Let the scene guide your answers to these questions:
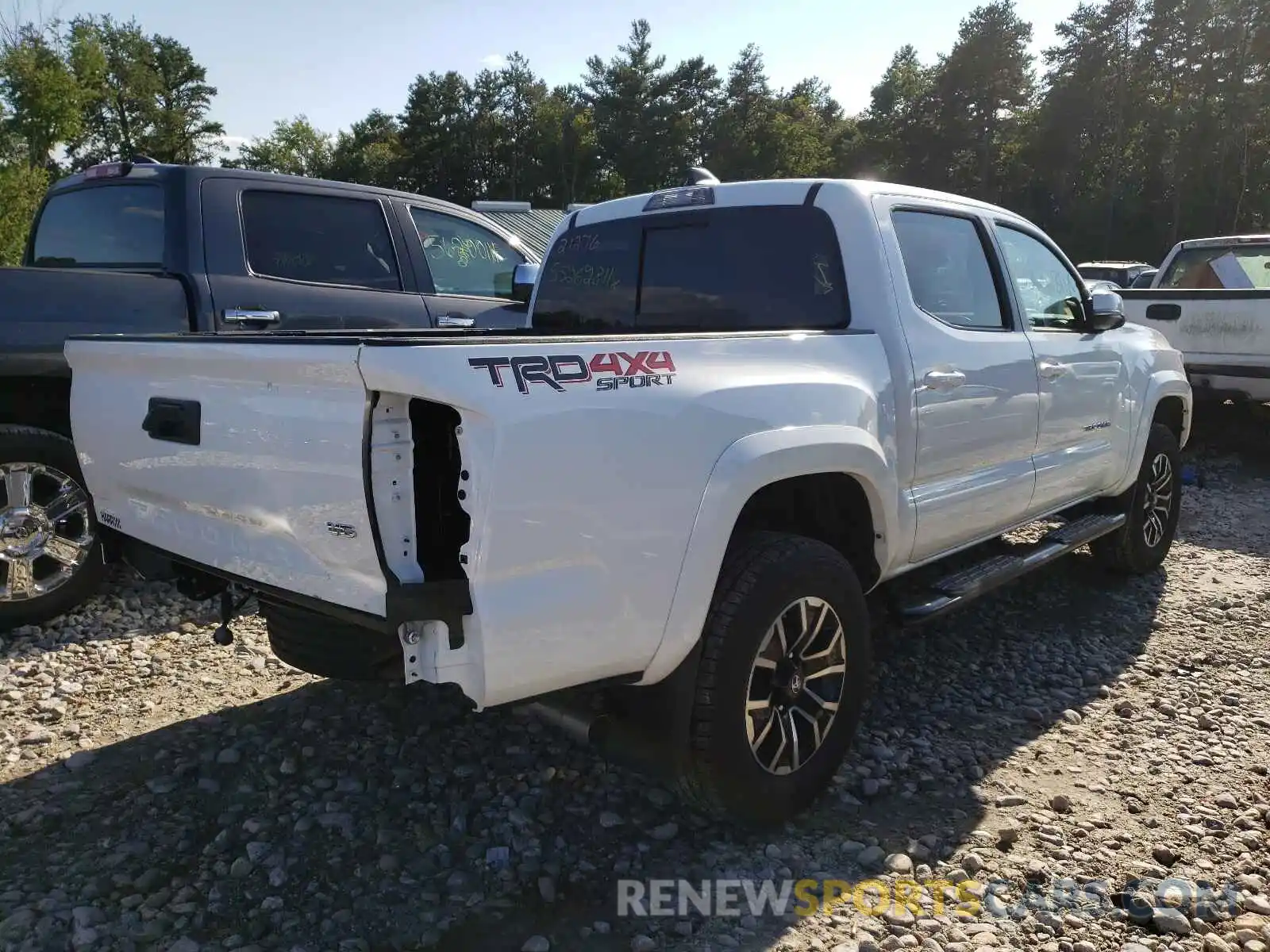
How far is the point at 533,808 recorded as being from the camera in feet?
9.78

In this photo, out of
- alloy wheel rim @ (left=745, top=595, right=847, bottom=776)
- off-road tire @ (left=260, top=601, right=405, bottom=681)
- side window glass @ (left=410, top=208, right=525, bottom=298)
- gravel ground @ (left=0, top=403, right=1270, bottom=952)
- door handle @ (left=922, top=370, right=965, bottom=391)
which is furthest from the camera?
side window glass @ (left=410, top=208, right=525, bottom=298)

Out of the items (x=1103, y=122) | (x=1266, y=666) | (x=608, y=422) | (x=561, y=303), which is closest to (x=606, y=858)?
(x=608, y=422)

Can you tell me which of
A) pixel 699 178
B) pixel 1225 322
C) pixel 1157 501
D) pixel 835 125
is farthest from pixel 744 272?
pixel 835 125

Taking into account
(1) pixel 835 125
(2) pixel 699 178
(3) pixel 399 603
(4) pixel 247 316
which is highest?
(1) pixel 835 125

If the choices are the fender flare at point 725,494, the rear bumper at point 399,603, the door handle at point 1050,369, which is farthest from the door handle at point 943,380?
the rear bumper at point 399,603

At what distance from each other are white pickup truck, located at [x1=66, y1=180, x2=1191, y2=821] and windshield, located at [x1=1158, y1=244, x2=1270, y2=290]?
6.38 metres

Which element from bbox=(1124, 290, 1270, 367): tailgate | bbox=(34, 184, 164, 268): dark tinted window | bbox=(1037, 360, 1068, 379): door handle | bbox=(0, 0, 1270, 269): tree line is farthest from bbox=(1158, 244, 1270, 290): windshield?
bbox=(0, 0, 1270, 269): tree line

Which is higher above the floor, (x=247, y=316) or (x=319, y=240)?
(x=319, y=240)

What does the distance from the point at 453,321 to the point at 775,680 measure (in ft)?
11.4

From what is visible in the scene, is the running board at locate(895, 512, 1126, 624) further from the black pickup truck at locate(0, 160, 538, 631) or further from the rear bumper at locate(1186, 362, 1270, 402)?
the rear bumper at locate(1186, 362, 1270, 402)

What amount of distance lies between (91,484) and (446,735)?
1.47 metres

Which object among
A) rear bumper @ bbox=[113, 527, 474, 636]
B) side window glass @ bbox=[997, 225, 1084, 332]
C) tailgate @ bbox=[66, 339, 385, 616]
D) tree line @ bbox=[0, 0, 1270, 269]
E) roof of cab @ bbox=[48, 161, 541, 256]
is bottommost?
rear bumper @ bbox=[113, 527, 474, 636]

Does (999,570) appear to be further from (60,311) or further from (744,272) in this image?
(60,311)

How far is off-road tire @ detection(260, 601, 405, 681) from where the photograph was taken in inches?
92.0
